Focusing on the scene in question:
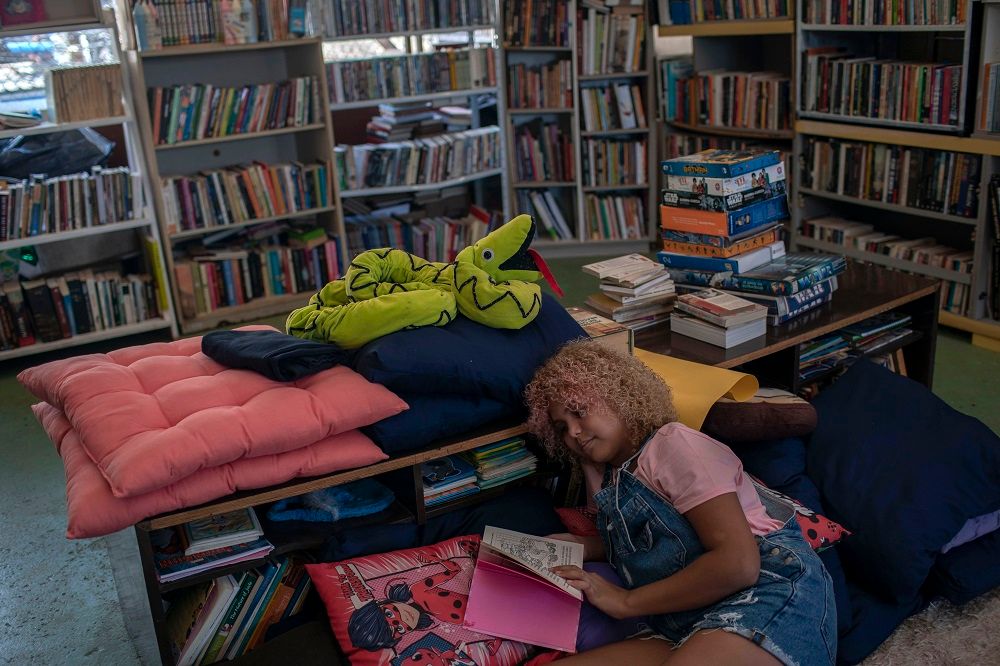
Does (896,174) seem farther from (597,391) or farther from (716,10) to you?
(597,391)

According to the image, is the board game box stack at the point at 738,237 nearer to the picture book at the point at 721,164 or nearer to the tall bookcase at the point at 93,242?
the picture book at the point at 721,164

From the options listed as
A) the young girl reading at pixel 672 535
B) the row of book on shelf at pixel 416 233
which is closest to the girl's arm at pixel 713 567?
the young girl reading at pixel 672 535

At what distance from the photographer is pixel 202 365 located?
220cm

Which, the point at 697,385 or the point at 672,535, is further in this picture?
the point at 697,385

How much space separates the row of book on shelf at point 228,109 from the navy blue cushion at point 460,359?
2.83 m

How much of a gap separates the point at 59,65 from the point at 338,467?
3.26m

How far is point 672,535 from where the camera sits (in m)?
Result: 1.84

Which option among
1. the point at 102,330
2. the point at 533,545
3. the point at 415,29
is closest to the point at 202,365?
the point at 533,545

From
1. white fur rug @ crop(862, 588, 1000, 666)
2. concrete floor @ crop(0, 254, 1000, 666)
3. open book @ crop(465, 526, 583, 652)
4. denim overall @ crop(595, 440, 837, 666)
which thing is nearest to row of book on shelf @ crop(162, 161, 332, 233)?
concrete floor @ crop(0, 254, 1000, 666)

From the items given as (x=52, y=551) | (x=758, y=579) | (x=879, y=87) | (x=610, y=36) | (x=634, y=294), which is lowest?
(x=52, y=551)

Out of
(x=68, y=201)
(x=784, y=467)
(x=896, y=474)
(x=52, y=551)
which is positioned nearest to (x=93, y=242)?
(x=68, y=201)

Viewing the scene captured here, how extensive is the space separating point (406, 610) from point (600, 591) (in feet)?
1.27

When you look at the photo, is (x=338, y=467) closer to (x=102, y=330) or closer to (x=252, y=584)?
(x=252, y=584)

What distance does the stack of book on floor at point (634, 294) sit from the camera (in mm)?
2756
